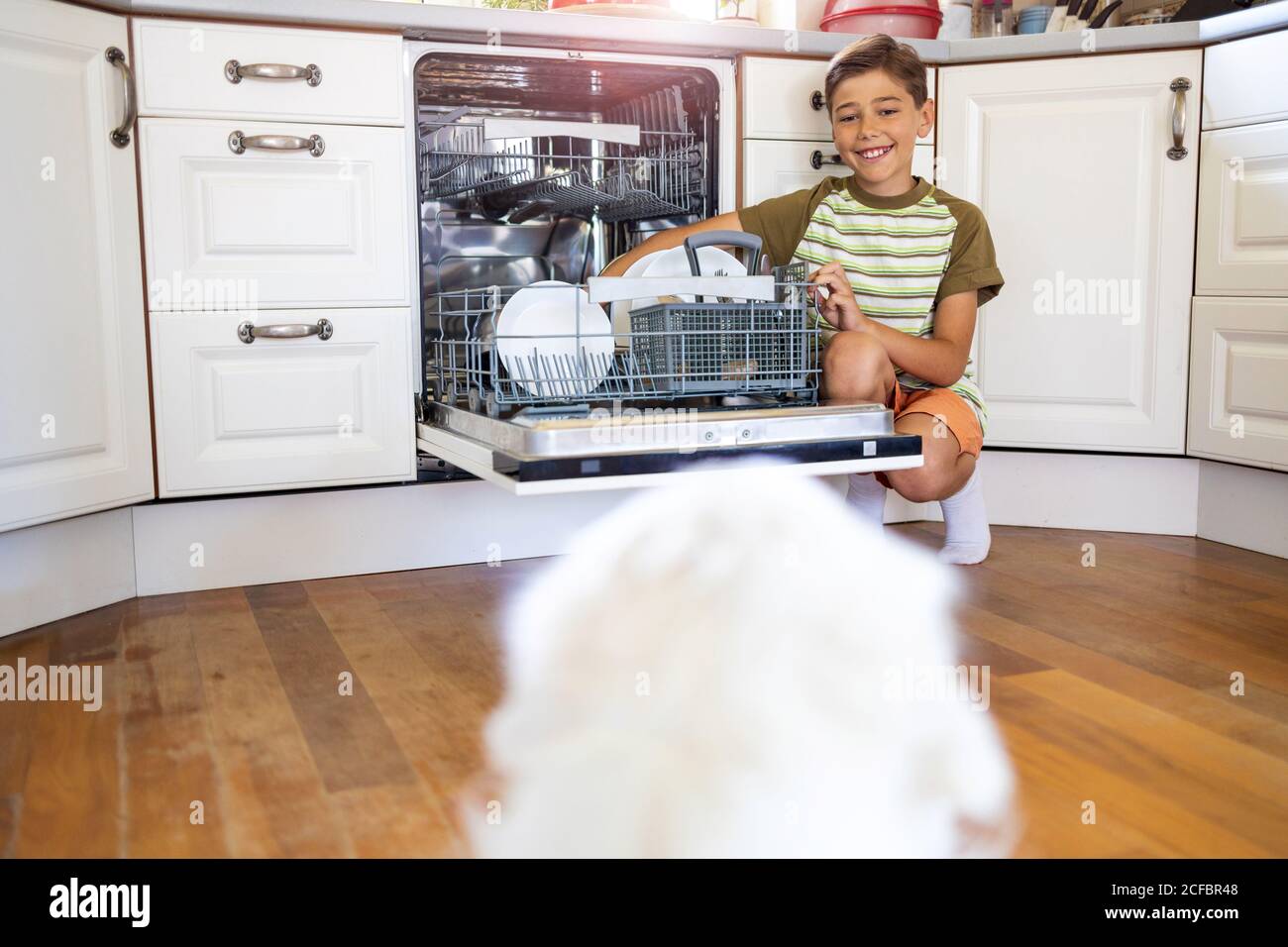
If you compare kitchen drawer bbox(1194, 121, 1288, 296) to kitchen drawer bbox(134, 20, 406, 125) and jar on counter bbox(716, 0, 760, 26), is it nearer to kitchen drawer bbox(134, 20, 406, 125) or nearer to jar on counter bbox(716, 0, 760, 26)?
jar on counter bbox(716, 0, 760, 26)

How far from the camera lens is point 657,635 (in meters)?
1.54

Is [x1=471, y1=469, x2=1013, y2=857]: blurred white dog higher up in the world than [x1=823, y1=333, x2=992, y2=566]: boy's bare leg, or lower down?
lower down

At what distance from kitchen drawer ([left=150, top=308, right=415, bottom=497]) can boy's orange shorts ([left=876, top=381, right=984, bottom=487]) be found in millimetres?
761

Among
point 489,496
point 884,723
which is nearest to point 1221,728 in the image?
point 884,723

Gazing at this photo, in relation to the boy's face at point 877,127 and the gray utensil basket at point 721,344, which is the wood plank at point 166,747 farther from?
the boy's face at point 877,127

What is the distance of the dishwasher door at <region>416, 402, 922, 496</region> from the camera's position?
115 centimetres

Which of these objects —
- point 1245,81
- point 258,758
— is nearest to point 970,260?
point 1245,81

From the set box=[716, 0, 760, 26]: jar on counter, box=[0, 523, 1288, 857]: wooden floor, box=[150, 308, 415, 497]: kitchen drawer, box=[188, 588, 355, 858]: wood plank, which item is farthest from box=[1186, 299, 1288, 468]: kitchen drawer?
box=[188, 588, 355, 858]: wood plank

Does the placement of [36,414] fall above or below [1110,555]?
above

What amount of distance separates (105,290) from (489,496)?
0.68m

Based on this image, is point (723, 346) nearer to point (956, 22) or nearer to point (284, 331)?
point (284, 331)

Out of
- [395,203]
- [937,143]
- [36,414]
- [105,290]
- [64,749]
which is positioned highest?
[937,143]

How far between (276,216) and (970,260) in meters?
1.07

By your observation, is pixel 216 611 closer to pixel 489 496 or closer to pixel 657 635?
pixel 489 496
